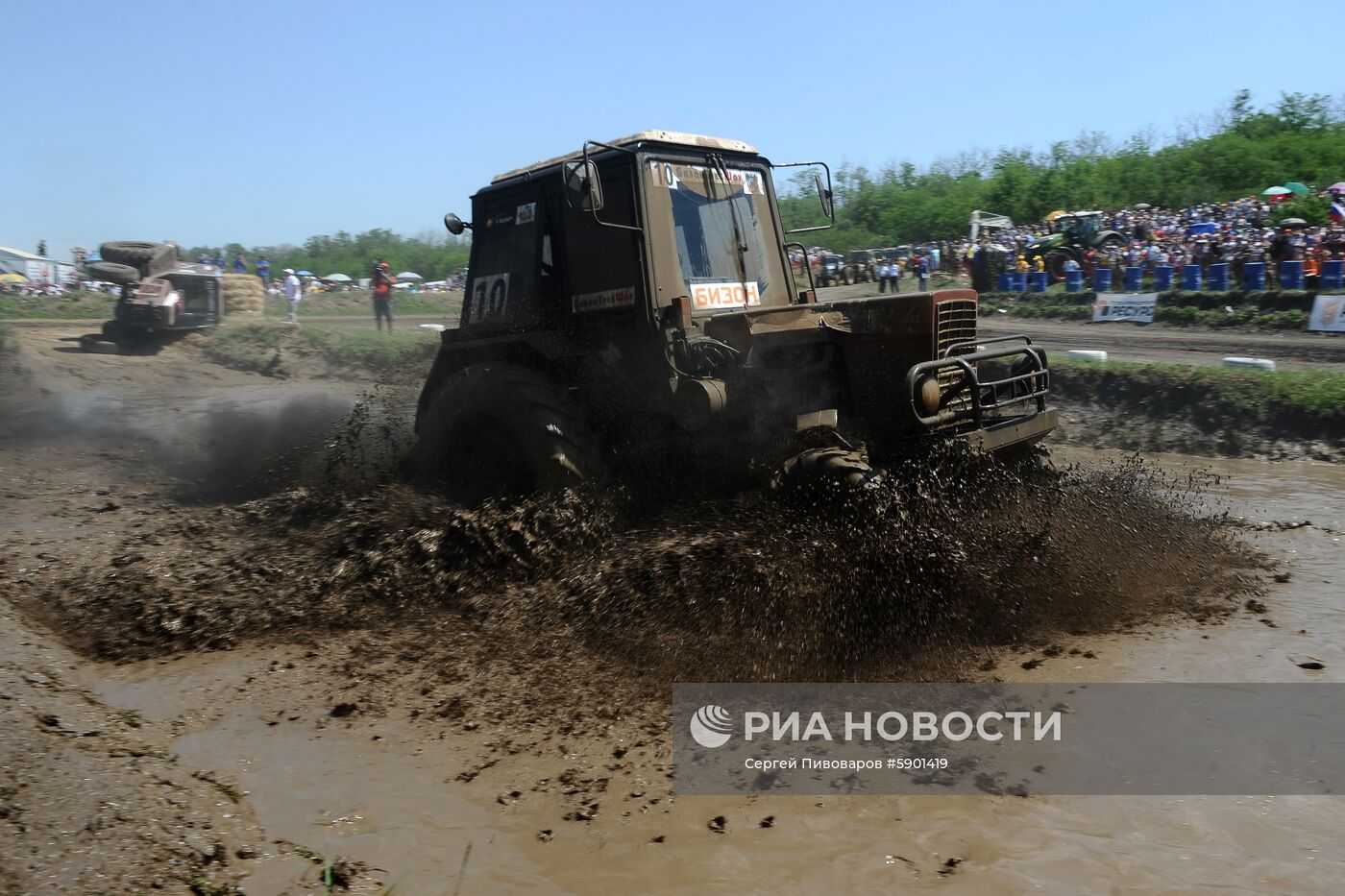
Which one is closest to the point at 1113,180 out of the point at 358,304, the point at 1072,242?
the point at 1072,242

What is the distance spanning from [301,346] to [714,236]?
15.3 meters

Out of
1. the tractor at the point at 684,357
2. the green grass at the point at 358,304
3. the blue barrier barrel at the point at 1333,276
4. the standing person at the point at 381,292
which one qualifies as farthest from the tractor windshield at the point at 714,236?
the green grass at the point at 358,304

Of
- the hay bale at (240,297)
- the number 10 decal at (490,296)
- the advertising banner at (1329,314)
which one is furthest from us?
the hay bale at (240,297)

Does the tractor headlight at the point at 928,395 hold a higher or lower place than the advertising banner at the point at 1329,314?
higher

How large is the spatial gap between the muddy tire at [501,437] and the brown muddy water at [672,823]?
1638mm

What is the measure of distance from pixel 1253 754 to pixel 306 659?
4.23 metres

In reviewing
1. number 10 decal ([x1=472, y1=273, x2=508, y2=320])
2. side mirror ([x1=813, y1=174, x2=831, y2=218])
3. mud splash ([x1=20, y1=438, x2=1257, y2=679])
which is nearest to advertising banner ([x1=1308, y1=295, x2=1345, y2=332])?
mud splash ([x1=20, y1=438, x2=1257, y2=679])

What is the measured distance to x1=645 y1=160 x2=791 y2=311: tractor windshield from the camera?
18.6ft

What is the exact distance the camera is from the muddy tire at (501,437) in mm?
5582

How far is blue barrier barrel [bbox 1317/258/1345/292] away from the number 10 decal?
17788mm

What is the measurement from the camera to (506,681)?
4.66 metres

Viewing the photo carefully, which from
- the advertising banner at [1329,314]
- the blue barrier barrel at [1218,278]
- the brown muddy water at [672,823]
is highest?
the blue barrier barrel at [1218,278]

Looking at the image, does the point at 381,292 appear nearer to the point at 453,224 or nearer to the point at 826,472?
the point at 453,224

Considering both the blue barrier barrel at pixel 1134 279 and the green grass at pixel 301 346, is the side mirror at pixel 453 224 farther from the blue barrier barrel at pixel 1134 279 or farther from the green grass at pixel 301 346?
the blue barrier barrel at pixel 1134 279
